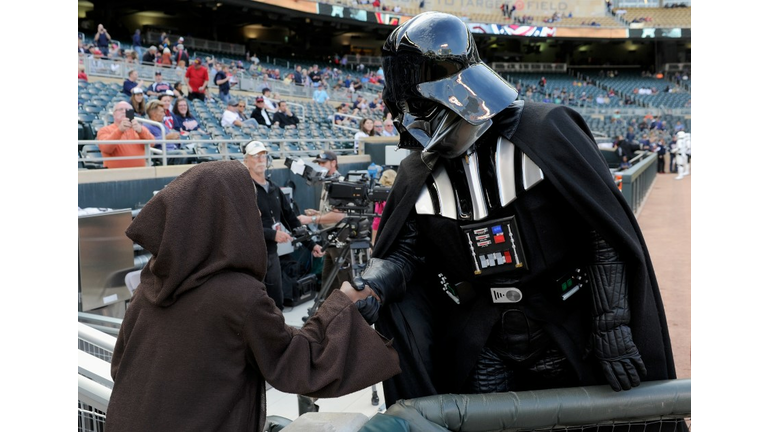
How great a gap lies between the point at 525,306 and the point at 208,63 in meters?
19.0

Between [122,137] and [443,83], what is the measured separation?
5281 millimetres

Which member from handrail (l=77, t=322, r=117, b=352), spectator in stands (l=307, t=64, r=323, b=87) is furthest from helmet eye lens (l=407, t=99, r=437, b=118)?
spectator in stands (l=307, t=64, r=323, b=87)

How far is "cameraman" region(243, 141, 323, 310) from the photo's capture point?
527 cm

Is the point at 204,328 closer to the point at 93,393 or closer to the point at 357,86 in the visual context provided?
the point at 93,393

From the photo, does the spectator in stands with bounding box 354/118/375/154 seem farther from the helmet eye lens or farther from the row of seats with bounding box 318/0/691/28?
the row of seats with bounding box 318/0/691/28

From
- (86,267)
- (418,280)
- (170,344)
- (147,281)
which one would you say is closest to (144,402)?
(170,344)

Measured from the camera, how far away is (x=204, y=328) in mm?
1646

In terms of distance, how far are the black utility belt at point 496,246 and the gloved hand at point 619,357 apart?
32cm

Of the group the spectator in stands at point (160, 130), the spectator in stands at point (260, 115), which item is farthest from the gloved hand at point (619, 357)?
the spectator in stands at point (260, 115)

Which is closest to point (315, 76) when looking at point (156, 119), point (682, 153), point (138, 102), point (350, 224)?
point (682, 153)

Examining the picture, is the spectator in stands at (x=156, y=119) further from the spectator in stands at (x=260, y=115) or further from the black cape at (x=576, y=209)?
the black cape at (x=576, y=209)

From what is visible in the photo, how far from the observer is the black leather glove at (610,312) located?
1918mm

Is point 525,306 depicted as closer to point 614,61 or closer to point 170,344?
point 170,344

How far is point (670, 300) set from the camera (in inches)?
237
